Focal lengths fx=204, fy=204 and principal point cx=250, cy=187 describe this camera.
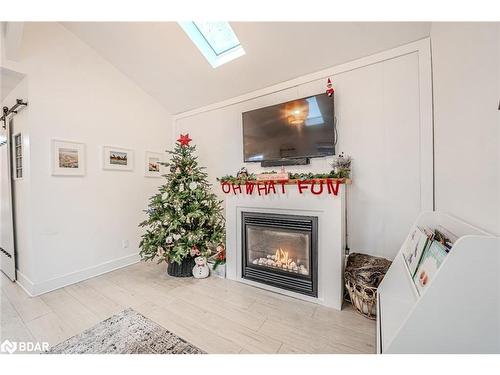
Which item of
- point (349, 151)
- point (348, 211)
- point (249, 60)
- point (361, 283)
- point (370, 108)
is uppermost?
point (249, 60)

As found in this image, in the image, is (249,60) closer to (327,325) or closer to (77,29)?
(77,29)

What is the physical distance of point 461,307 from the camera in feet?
2.84

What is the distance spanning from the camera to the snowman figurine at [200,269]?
99.3 inches

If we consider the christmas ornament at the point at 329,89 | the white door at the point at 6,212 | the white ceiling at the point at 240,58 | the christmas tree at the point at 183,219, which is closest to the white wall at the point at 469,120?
the white ceiling at the point at 240,58

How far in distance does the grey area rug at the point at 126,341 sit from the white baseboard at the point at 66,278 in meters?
1.15

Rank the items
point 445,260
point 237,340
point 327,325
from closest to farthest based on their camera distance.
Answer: point 445,260 → point 237,340 → point 327,325

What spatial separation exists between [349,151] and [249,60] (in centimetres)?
154

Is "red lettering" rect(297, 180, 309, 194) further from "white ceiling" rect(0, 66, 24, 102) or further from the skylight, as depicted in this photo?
"white ceiling" rect(0, 66, 24, 102)

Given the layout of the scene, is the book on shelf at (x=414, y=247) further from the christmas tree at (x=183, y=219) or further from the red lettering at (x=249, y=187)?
the christmas tree at (x=183, y=219)

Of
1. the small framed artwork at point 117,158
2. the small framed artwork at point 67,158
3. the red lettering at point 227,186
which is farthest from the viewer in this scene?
the small framed artwork at point 117,158

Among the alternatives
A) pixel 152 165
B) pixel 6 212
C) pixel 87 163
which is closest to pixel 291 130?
pixel 152 165

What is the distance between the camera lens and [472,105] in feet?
3.65

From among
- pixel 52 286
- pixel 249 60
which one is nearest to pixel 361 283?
pixel 249 60

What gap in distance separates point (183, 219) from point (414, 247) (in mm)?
2217
